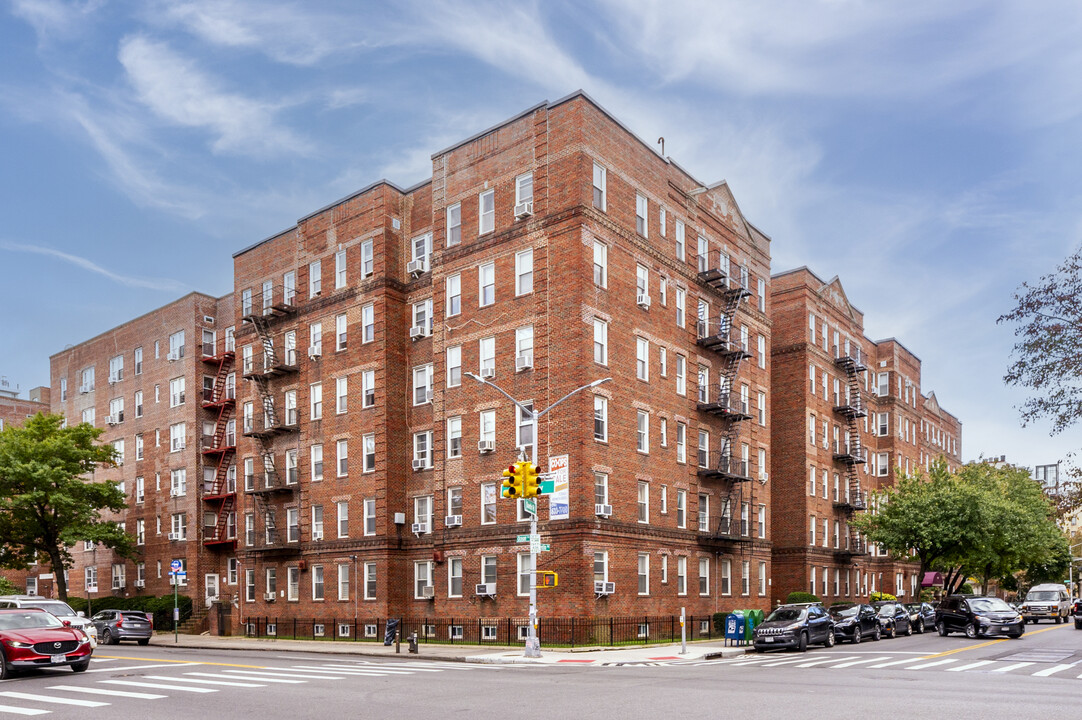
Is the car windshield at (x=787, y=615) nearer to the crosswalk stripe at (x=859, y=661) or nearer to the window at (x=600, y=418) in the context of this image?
the crosswalk stripe at (x=859, y=661)

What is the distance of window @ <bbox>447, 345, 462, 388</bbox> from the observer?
141 ft

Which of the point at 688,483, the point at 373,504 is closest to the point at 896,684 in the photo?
the point at 688,483

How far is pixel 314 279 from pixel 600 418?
19215 mm

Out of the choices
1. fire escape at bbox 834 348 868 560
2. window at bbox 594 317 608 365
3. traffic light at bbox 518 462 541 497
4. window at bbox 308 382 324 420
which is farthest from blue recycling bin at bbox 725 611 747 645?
fire escape at bbox 834 348 868 560

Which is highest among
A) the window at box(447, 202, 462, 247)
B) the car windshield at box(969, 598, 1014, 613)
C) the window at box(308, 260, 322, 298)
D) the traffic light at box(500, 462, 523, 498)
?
the window at box(447, 202, 462, 247)

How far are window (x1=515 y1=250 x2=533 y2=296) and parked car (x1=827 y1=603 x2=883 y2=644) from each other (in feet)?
58.9

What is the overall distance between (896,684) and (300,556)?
33856 mm

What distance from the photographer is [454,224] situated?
44.1 meters

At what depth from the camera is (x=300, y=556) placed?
48.0 meters

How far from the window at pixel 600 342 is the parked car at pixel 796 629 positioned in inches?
469

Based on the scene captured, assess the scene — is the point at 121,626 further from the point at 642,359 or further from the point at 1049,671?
the point at 1049,671

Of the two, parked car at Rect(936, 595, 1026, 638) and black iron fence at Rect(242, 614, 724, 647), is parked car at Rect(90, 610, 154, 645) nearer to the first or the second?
black iron fence at Rect(242, 614, 724, 647)

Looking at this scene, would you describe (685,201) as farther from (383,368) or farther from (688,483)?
(383,368)

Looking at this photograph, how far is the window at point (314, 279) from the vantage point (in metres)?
49.8
